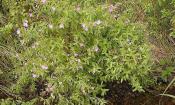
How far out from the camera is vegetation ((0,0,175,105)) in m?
3.30

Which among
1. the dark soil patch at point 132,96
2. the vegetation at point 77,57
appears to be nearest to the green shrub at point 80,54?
the vegetation at point 77,57

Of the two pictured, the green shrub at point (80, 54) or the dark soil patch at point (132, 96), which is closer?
the green shrub at point (80, 54)

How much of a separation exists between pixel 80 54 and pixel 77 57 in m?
0.04

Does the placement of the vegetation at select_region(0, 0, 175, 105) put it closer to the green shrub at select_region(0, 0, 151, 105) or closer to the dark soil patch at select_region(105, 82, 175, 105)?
the green shrub at select_region(0, 0, 151, 105)

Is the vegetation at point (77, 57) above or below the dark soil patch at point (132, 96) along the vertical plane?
above

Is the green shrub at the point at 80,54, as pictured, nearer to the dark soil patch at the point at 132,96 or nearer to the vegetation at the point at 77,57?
the vegetation at the point at 77,57

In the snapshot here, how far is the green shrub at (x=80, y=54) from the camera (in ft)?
10.8

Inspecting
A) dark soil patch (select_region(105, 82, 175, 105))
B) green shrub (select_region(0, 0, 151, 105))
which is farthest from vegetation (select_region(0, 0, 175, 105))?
dark soil patch (select_region(105, 82, 175, 105))

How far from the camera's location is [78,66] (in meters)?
3.28

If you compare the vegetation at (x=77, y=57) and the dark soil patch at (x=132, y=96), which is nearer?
the vegetation at (x=77, y=57)

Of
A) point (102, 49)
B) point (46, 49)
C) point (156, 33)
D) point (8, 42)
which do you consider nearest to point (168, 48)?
point (156, 33)

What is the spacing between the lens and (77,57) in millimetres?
3361

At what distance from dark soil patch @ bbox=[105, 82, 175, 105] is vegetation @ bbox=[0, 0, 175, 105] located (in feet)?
0.40

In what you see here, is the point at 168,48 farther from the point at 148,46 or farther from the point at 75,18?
the point at 75,18
